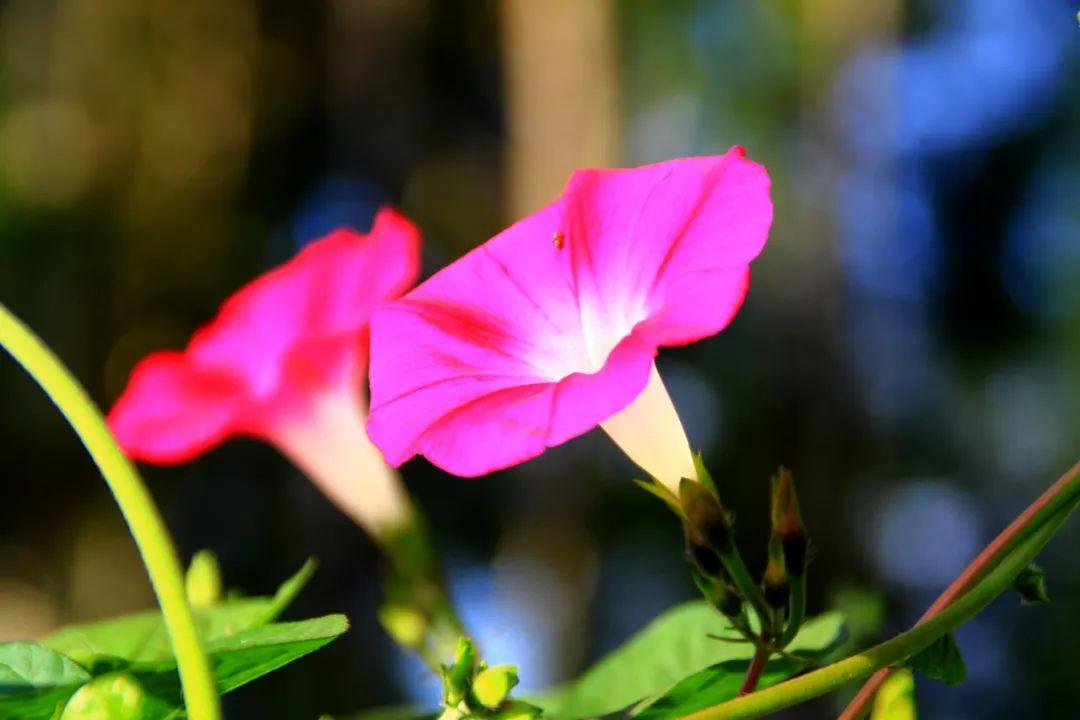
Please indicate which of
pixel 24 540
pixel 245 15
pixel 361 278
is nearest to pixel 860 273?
pixel 245 15

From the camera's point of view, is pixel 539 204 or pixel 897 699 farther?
pixel 539 204

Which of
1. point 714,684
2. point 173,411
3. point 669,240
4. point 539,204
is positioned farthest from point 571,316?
point 539,204

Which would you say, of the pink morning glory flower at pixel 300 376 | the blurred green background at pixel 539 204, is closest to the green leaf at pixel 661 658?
the pink morning glory flower at pixel 300 376

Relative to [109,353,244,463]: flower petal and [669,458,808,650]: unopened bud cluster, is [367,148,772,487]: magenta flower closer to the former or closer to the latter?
[669,458,808,650]: unopened bud cluster

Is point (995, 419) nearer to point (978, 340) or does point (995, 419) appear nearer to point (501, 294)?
point (978, 340)

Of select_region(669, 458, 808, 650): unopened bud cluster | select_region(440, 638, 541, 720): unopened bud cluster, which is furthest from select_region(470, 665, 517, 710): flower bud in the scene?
select_region(669, 458, 808, 650): unopened bud cluster

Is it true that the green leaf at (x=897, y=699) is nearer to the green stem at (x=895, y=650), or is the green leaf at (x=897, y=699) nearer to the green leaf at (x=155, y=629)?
the green stem at (x=895, y=650)

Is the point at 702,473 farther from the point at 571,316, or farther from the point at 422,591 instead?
the point at 422,591
